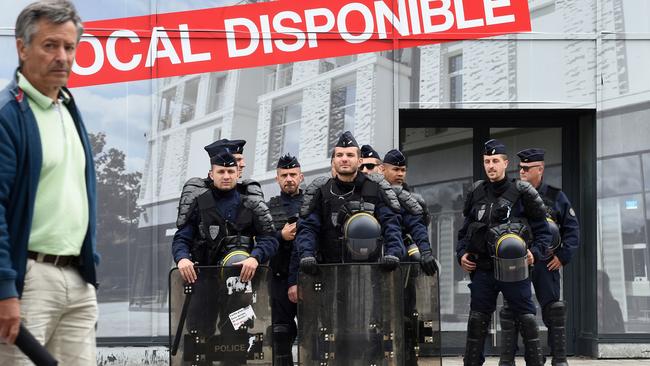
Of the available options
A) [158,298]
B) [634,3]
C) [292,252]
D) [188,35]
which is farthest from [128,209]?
[634,3]

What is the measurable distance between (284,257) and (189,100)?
8.50 ft

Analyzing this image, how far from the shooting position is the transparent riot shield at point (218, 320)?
6207mm

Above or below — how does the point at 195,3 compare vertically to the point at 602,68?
above

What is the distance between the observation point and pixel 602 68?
32.7ft

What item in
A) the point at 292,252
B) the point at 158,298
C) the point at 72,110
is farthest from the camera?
the point at 158,298

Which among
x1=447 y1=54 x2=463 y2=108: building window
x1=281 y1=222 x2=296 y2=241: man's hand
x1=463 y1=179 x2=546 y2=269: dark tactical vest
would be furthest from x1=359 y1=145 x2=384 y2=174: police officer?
x1=447 y1=54 x2=463 y2=108: building window

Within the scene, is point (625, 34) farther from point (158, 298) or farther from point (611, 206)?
point (158, 298)

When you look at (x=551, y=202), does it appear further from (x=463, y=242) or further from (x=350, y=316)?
(x=350, y=316)

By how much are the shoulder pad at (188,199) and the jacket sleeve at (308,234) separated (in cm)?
81

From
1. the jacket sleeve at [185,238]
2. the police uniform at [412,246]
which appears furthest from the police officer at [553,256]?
the jacket sleeve at [185,238]

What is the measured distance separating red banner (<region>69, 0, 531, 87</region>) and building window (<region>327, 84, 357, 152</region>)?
408 mm

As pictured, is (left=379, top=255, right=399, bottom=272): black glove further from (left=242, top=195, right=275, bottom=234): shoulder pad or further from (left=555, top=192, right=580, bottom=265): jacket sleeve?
(left=555, top=192, right=580, bottom=265): jacket sleeve

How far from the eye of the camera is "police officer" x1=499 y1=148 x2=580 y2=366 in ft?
26.6

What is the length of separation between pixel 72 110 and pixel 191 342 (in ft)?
10.2
